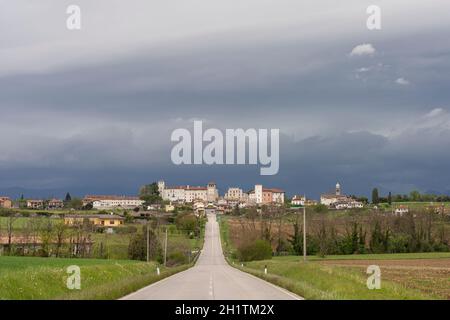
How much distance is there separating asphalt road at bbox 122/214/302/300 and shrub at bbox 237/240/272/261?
428 cm

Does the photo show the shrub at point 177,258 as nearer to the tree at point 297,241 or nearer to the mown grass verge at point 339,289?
the tree at point 297,241

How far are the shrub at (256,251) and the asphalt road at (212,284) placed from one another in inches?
168

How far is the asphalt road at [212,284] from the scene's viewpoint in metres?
23.9

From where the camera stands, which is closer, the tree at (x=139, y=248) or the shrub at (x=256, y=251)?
the tree at (x=139, y=248)

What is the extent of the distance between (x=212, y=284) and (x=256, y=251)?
72.0m

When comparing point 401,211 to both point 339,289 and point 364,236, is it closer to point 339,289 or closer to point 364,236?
point 364,236

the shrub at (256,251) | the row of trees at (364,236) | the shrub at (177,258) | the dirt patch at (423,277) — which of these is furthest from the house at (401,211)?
the dirt patch at (423,277)

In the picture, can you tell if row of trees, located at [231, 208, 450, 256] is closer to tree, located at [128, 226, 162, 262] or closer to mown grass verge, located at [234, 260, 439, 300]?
tree, located at [128, 226, 162, 262]

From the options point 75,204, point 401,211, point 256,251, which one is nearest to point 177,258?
point 256,251

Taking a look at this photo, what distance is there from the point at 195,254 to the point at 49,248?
33.9 m

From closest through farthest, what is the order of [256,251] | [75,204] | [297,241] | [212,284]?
[212,284] < [256,251] < [297,241] < [75,204]

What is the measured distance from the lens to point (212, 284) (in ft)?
109

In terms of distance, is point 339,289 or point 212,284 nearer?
point 339,289

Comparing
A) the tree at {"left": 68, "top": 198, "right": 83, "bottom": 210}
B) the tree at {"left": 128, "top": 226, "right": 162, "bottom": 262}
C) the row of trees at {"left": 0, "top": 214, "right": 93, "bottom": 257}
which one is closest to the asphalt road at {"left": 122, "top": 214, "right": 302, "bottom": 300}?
the tree at {"left": 128, "top": 226, "right": 162, "bottom": 262}
